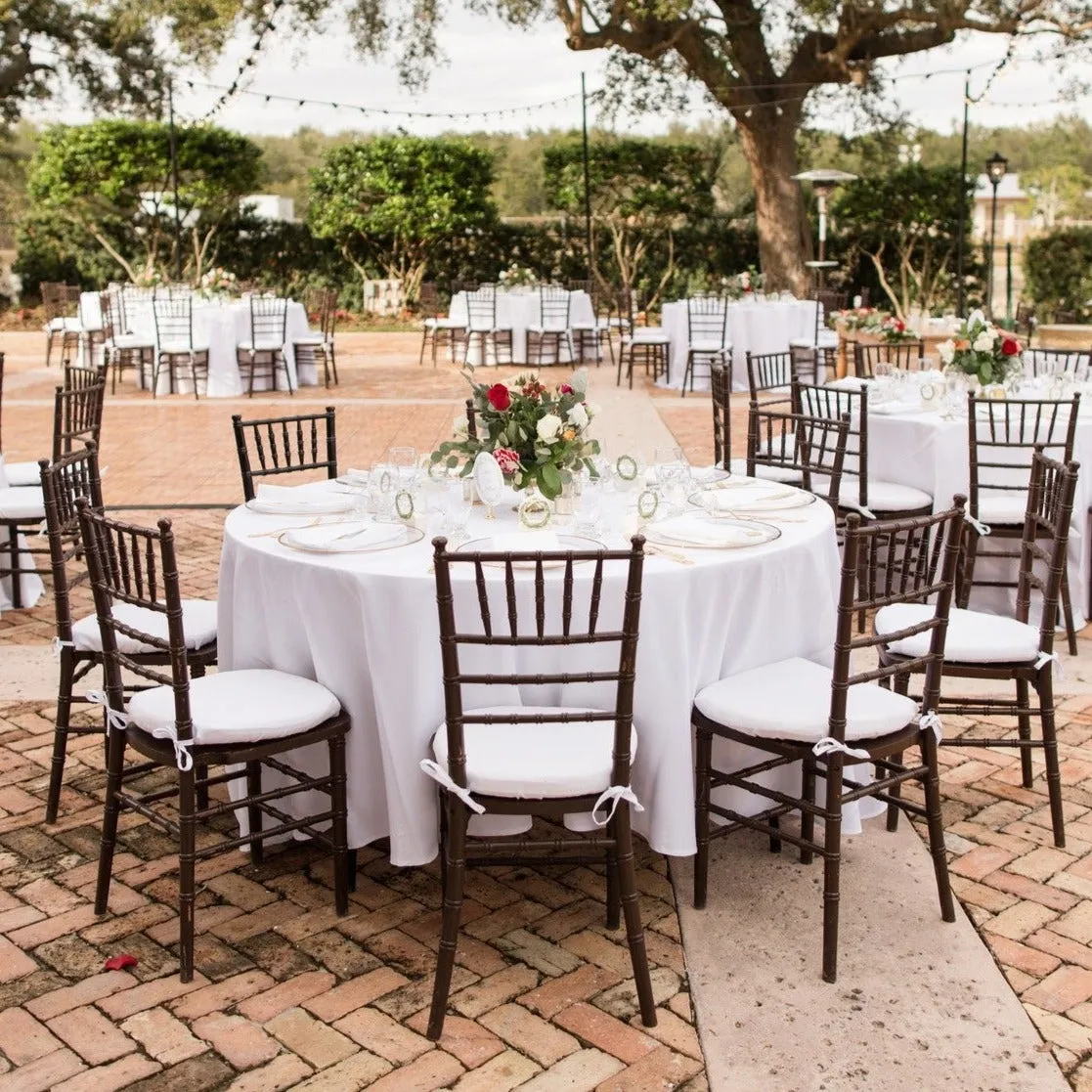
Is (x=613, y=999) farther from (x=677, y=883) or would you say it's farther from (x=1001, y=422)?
(x=1001, y=422)

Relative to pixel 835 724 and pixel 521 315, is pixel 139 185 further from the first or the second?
pixel 835 724

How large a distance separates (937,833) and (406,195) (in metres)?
19.1

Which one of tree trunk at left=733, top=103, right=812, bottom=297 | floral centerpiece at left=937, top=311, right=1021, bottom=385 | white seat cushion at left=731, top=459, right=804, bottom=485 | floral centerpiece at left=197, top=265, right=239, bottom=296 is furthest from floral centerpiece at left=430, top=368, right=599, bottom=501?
tree trunk at left=733, top=103, right=812, bottom=297

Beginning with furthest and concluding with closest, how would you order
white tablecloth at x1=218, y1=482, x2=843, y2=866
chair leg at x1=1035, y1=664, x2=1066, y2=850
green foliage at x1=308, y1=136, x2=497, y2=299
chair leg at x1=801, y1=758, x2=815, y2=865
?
green foliage at x1=308, y1=136, x2=497, y2=299, chair leg at x1=1035, y1=664, x2=1066, y2=850, chair leg at x1=801, y1=758, x2=815, y2=865, white tablecloth at x1=218, y1=482, x2=843, y2=866

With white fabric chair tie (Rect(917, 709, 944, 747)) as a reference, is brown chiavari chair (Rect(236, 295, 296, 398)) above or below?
above

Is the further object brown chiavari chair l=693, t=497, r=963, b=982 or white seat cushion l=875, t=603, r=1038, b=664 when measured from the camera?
white seat cushion l=875, t=603, r=1038, b=664

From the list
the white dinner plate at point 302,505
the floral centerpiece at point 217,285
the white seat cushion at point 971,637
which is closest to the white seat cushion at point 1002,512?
the white seat cushion at point 971,637

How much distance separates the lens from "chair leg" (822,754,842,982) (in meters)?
3.08

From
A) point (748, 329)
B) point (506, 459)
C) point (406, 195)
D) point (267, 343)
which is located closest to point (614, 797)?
point (506, 459)

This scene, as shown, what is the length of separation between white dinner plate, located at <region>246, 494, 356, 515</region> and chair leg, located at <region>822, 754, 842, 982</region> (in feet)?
5.32

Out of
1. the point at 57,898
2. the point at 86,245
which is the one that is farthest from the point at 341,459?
the point at 86,245

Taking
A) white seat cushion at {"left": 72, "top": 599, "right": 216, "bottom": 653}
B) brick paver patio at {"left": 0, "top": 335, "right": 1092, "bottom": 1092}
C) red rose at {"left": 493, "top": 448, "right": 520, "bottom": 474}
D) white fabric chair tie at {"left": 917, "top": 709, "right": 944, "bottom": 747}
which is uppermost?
red rose at {"left": 493, "top": 448, "right": 520, "bottom": 474}

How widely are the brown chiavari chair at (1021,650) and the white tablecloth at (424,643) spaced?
13.7 inches

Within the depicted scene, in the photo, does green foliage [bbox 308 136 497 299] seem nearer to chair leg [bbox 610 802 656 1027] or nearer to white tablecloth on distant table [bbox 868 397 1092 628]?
white tablecloth on distant table [bbox 868 397 1092 628]
